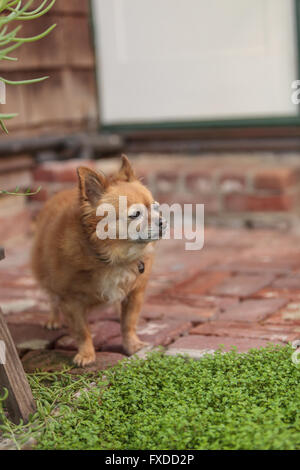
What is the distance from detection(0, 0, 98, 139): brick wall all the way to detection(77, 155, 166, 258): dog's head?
270 centimetres

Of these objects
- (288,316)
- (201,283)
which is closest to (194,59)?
(201,283)

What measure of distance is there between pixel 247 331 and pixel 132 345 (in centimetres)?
56

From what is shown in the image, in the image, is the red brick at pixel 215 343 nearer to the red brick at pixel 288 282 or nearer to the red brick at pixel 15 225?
the red brick at pixel 288 282

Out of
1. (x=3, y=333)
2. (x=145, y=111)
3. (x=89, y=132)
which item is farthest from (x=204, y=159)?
(x=3, y=333)

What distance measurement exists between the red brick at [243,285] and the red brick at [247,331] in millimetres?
541

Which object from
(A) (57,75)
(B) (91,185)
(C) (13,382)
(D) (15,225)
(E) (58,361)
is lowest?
(E) (58,361)

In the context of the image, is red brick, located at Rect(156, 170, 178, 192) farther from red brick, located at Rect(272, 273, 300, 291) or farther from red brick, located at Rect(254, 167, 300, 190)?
red brick, located at Rect(272, 273, 300, 291)

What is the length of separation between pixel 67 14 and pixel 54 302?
11.0 feet

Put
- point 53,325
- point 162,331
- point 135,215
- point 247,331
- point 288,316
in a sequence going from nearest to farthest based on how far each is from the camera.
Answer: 1. point 135,215
2. point 247,331
3. point 162,331
4. point 288,316
5. point 53,325

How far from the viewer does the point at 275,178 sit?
5.54 metres

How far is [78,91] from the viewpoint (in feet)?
20.7

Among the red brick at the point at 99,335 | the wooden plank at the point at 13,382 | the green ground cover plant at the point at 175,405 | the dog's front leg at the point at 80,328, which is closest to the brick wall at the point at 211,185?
the red brick at the point at 99,335

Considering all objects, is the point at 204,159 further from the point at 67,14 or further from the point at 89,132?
the point at 67,14

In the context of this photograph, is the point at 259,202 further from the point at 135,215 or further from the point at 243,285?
the point at 135,215
